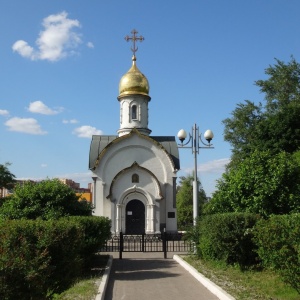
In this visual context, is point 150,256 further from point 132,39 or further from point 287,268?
point 132,39

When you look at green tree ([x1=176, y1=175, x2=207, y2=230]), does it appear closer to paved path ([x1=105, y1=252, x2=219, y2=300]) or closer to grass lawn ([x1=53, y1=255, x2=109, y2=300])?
paved path ([x1=105, y1=252, x2=219, y2=300])

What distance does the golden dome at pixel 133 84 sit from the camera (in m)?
30.1

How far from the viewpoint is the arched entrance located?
86.9 ft

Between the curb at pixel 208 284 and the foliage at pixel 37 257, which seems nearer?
the foliage at pixel 37 257

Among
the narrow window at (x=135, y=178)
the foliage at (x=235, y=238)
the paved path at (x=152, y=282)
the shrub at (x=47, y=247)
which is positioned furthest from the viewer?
the narrow window at (x=135, y=178)

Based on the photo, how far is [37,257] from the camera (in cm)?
599

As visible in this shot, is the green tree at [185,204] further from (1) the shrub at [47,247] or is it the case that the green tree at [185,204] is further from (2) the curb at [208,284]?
(1) the shrub at [47,247]

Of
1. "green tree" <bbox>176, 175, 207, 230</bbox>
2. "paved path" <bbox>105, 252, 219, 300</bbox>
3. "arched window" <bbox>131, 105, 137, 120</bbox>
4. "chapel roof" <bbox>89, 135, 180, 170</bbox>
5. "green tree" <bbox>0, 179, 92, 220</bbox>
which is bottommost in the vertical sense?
"paved path" <bbox>105, 252, 219, 300</bbox>

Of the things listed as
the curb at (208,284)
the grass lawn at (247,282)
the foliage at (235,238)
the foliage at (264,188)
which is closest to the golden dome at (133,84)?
the foliage at (264,188)

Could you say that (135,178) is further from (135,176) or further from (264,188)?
(264,188)

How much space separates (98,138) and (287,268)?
2398 centimetres

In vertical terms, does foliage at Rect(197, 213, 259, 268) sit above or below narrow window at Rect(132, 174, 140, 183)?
below

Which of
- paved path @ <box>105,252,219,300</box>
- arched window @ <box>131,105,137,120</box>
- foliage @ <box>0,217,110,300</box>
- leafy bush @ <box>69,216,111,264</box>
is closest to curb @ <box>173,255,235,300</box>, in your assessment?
paved path @ <box>105,252,219,300</box>

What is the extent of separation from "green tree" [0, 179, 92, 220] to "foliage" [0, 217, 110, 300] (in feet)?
7.24
